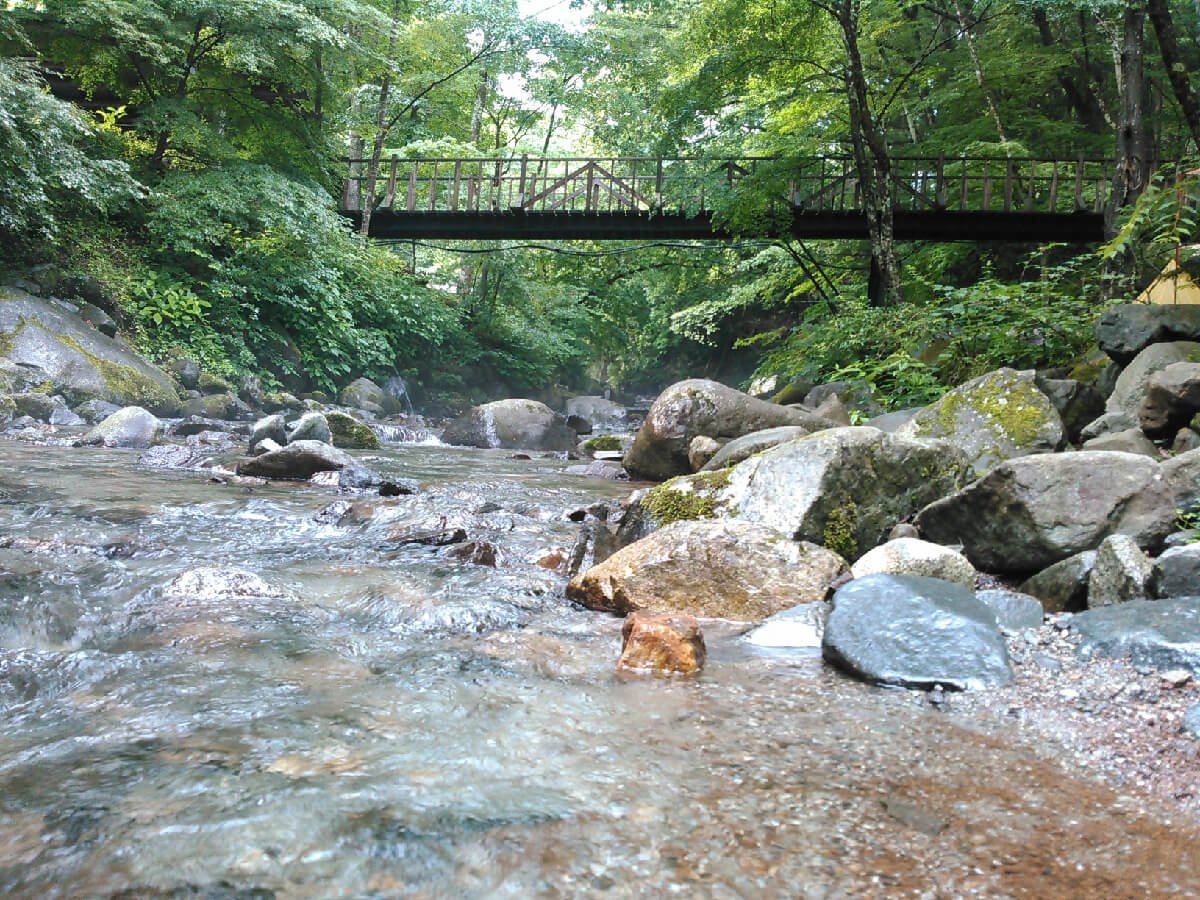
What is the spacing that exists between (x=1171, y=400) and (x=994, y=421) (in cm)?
91

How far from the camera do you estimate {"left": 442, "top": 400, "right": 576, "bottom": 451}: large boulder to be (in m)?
12.3

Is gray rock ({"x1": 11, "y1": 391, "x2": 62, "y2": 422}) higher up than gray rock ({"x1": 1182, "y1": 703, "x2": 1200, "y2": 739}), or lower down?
higher up

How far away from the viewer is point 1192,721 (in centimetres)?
208

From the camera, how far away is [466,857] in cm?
151

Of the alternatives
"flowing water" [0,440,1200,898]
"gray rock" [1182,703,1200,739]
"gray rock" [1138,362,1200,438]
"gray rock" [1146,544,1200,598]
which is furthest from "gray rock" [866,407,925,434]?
"gray rock" [1182,703,1200,739]

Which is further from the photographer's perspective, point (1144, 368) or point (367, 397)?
point (367, 397)

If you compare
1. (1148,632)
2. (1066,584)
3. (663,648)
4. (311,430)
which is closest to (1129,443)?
(1066,584)

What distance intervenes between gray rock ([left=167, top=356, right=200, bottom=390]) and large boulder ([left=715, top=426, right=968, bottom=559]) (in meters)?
10.6

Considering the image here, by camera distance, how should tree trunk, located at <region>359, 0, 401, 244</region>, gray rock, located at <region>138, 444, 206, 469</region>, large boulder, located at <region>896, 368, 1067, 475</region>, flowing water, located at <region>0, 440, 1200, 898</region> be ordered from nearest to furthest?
flowing water, located at <region>0, 440, 1200, 898</region> < large boulder, located at <region>896, 368, 1067, 475</region> < gray rock, located at <region>138, 444, 206, 469</region> < tree trunk, located at <region>359, 0, 401, 244</region>

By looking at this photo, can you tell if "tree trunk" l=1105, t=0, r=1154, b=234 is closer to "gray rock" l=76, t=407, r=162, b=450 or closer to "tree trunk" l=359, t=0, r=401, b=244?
"gray rock" l=76, t=407, r=162, b=450

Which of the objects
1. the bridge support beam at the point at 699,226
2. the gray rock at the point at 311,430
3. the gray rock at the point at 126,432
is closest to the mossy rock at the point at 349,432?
the gray rock at the point at 311,430

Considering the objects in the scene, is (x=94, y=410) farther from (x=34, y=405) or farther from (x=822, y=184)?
(x=822, y=184)

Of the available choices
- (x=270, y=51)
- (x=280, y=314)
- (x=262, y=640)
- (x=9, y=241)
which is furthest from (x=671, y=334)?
(x=262, y=640)

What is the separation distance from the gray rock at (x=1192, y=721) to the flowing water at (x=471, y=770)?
433 mm
